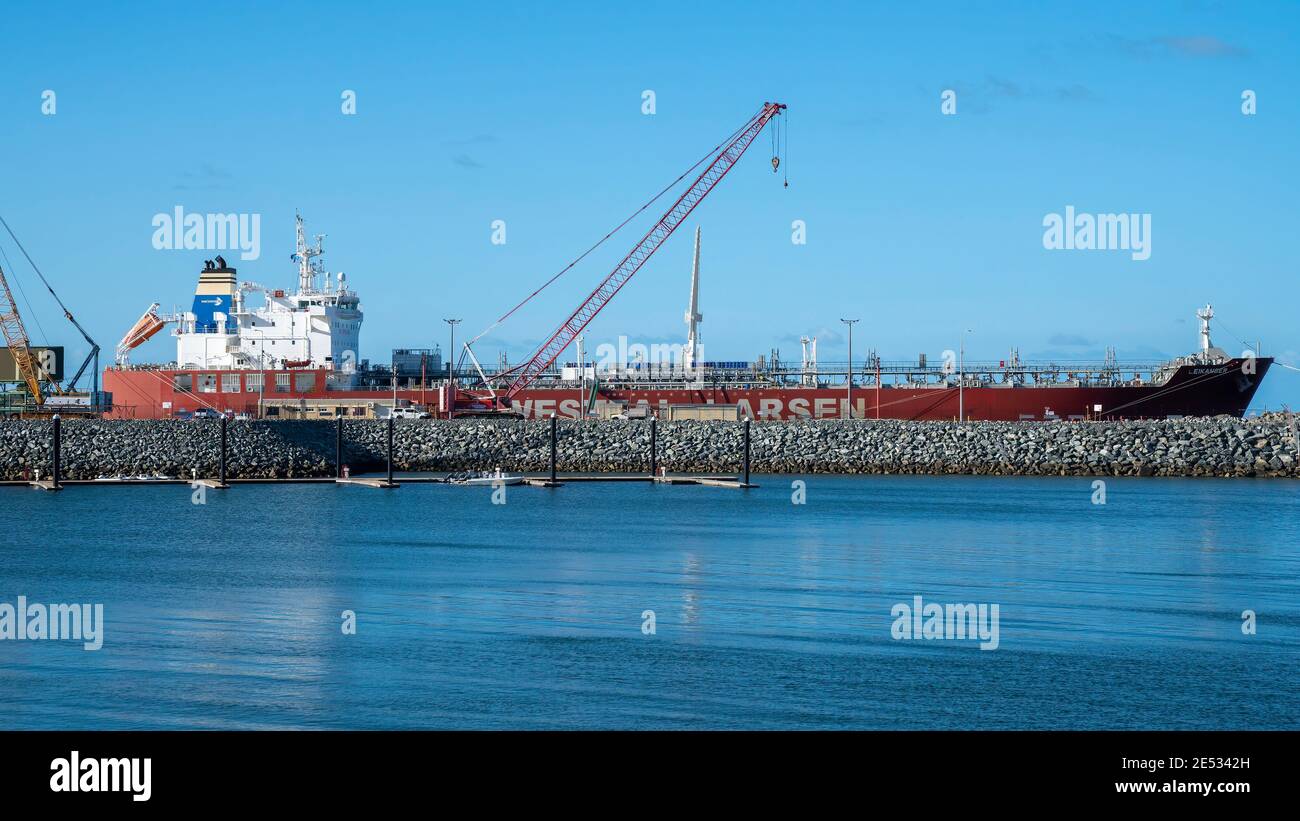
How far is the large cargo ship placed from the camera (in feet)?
252

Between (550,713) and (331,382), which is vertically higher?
(331,382)

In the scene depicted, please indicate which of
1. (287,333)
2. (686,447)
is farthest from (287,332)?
(686,447)

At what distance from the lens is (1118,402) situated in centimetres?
7675

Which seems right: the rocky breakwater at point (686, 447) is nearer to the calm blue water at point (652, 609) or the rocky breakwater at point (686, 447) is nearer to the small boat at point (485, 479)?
the small boat at point (485, 479)

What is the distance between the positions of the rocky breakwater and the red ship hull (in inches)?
228

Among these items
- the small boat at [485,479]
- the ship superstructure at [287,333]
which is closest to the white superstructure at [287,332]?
the ship superstructure at [287,333]

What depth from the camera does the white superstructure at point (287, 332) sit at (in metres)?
87.2

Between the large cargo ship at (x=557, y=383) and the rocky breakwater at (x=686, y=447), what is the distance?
7045 mm

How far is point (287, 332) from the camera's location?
87.8m

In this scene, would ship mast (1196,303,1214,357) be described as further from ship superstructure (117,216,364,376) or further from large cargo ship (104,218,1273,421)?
ship superstructure (117,216,364,376)
